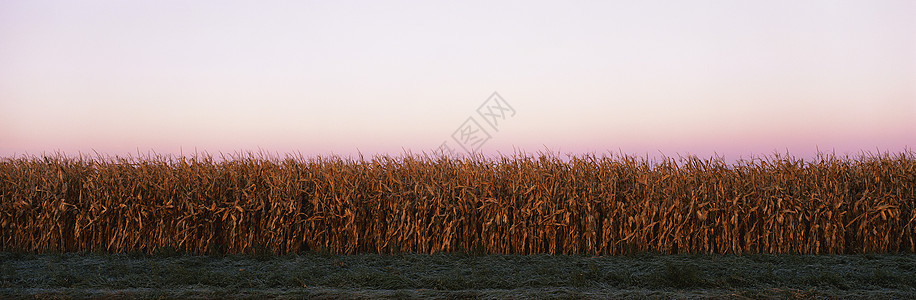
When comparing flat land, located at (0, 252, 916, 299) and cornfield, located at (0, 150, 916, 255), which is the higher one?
cornfield, located at (0, 150, 916, 255)

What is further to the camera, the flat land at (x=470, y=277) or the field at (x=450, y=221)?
the field at (x=450, y=221)

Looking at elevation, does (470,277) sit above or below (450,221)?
below

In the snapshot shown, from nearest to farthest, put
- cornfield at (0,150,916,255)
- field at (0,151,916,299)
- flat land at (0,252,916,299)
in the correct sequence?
flat land at (0,252,916,299), field at (0,151,916,299), cornfield at (0,150,916,255)

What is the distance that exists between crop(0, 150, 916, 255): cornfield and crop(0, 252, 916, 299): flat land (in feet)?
1.58

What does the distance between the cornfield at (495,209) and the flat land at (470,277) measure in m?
0.48

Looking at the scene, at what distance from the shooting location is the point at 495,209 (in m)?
8.83

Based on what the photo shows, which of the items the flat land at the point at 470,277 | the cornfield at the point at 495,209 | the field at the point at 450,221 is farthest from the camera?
the cornfield at the point at 495,209

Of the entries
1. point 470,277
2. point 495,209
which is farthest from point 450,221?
point 470,277

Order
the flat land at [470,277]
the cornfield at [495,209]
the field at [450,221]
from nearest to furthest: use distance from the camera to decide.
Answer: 1. the flat land at [470,277]
2. the field at [450,221]
3. the cornfield at [495,209]

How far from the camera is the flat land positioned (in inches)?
263

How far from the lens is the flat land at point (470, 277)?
6668 millimetres

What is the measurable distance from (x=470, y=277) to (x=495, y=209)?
1796 mm

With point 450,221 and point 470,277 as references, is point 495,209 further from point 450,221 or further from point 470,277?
point 470,277

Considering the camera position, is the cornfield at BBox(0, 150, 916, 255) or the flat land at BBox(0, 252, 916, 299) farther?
the cornfield at BBox(0, 150, 916, 255)
